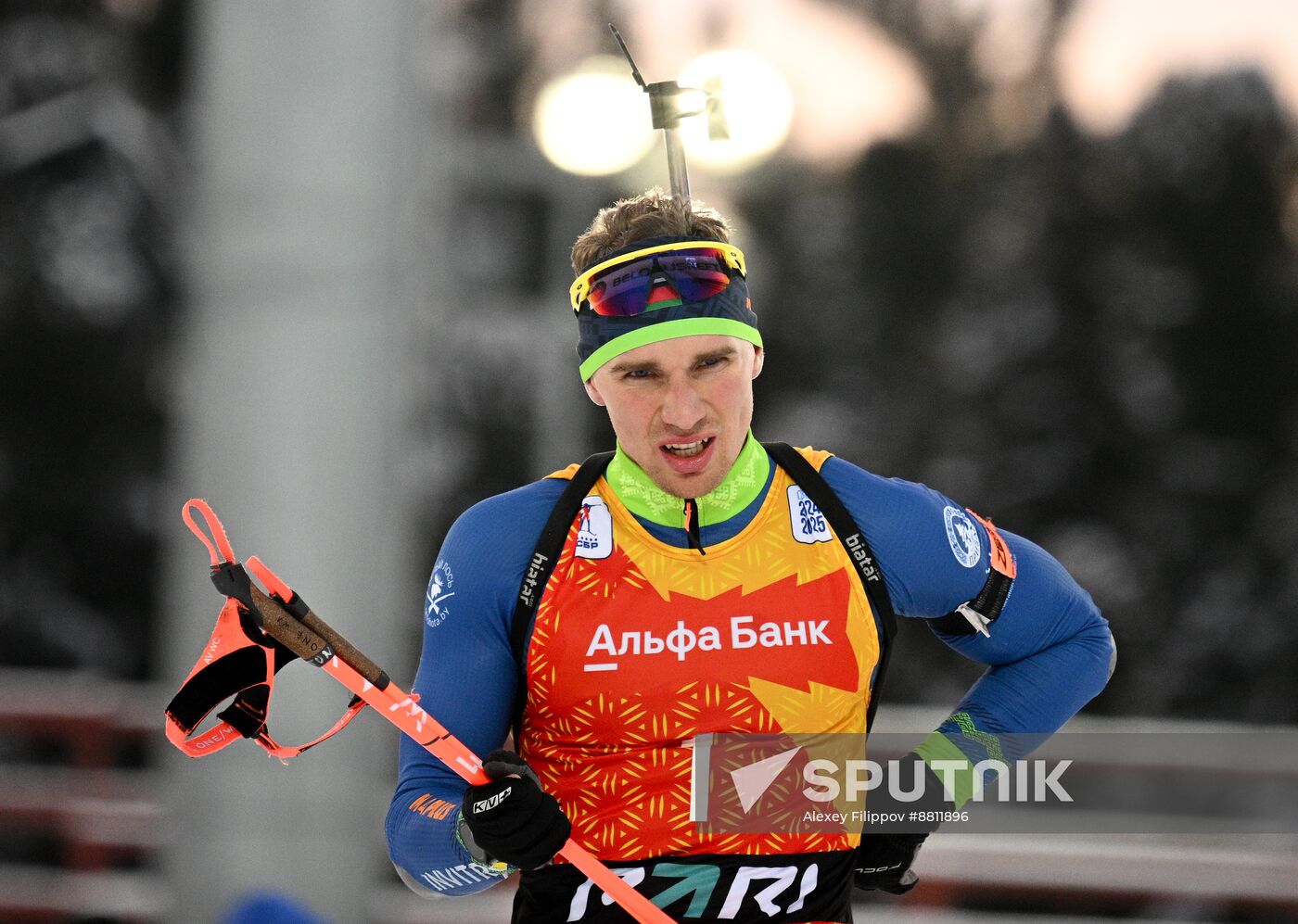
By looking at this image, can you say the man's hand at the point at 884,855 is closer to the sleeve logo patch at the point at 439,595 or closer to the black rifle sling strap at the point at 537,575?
the black rifle sling strap at the point at 537,575

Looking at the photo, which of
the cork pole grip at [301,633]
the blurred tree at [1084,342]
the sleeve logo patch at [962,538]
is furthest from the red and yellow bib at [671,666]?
the blurred tree at [1084,342]

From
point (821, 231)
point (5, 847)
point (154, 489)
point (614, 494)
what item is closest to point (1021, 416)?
point (821, 231)

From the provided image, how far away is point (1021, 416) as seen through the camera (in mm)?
18141

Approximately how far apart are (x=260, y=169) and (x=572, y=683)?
8.19 feet

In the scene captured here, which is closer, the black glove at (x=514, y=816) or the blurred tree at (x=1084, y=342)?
the black glove at (x=514, y=816)

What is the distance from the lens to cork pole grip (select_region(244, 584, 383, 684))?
2889 millimetres

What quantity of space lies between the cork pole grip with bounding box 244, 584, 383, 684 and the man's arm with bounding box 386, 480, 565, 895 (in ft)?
0.58

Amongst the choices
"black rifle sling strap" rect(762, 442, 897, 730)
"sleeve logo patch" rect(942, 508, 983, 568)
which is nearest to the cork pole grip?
"black rifle sling strap" rect(762, 442, 897, 730)

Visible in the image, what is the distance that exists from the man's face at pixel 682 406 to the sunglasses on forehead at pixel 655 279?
0.29 feet

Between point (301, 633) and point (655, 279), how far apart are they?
36.2 inches

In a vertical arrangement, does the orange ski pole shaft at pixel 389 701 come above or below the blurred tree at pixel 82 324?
below

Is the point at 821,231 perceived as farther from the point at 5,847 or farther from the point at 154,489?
the point at 5,847

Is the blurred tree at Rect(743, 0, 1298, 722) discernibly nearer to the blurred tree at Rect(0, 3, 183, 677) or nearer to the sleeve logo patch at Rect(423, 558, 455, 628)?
the blurred tree at Rect(0, 3, 183, 677)

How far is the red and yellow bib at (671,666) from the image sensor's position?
3.10 metres
